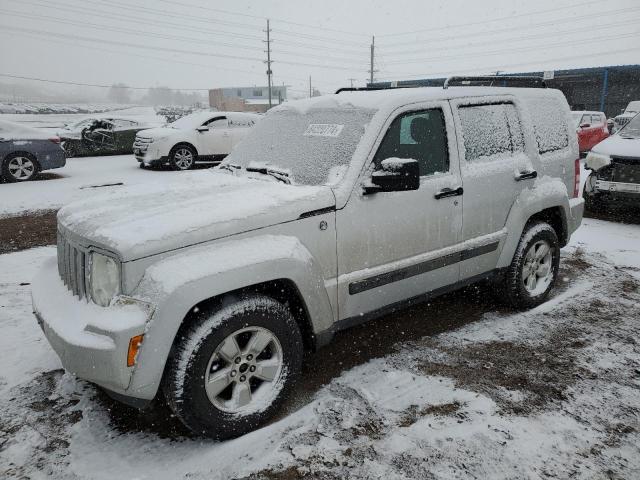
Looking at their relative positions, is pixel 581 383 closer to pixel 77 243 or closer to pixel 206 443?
pixel 206 443

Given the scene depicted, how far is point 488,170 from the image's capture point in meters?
3.72

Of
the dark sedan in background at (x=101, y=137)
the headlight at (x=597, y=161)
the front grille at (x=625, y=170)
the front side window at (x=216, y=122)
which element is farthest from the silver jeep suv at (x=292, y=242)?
the dark sedan in background at (x=101, y=137)

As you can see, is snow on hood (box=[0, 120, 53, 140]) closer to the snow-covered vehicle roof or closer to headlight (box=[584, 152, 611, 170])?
the snow-covered vehicle roof

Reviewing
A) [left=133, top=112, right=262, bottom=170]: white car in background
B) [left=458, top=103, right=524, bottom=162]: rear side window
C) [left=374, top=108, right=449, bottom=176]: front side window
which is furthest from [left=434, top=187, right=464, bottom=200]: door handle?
[left=133, top=112, right=262, bottom=170]: white car in background

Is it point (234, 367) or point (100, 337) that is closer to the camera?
point (100, 337)

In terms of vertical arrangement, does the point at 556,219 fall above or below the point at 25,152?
below

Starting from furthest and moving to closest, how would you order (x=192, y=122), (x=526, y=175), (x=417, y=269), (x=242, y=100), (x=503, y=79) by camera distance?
1. (x=242, y=100)
2. (x=192, y=122)
3. (x=503, y=79)
4. (x=526, y=175)
5. (x=417, y=269)

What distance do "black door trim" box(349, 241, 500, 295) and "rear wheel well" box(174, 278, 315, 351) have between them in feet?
1.16

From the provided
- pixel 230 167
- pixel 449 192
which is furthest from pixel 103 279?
pixel 449 192

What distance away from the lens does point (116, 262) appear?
2.36 m

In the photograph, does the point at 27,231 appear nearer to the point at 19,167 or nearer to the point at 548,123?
the point at 19,167

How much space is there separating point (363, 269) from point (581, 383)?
5.41 ft

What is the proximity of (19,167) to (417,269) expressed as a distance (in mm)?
10978

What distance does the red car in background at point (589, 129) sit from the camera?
14.8 meters
